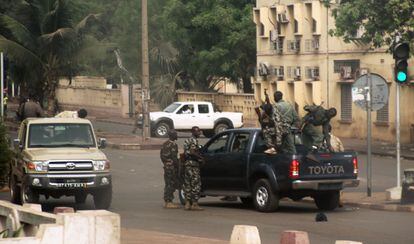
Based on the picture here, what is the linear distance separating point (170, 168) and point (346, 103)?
93.0 ft

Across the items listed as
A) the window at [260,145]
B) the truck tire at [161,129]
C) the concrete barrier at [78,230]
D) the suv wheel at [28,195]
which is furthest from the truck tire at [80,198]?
the truck tire at [161,129]

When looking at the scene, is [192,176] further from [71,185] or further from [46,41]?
[46,41]

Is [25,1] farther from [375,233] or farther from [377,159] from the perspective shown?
[375,233]

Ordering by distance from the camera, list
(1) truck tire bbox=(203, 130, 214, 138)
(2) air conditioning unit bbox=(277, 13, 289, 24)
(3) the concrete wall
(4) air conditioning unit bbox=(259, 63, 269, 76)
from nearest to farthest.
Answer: (1) truck tire bbox=(203, 130, 214, 138) < (2) air conditioning unit bbox=(277, 13, 289, 24) < (4) air conditioning unit bbox=(259, 63, 269, 76) < (3) the concrete wall

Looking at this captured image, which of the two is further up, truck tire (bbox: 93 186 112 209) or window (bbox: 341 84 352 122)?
window (bbox: 341 84 352 122)

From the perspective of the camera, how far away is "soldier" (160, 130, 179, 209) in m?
22.2

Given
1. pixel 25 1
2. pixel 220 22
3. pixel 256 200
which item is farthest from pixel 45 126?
pixel 220 22

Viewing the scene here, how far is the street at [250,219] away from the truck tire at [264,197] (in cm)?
17

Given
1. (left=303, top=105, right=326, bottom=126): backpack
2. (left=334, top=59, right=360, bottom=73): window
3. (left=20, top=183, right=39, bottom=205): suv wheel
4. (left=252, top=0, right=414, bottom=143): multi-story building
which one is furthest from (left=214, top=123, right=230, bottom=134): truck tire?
(left=20, top=183, right=39, bottom=205): suv wheel

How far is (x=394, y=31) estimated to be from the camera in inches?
1544

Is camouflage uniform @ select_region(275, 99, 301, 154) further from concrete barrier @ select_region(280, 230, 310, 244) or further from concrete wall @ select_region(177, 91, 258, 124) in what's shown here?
concrete wall @ select_region(177, 91, 258, 124)

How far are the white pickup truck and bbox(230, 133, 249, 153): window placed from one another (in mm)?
26985

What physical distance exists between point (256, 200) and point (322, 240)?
5.02 metres

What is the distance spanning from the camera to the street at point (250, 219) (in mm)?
17266
